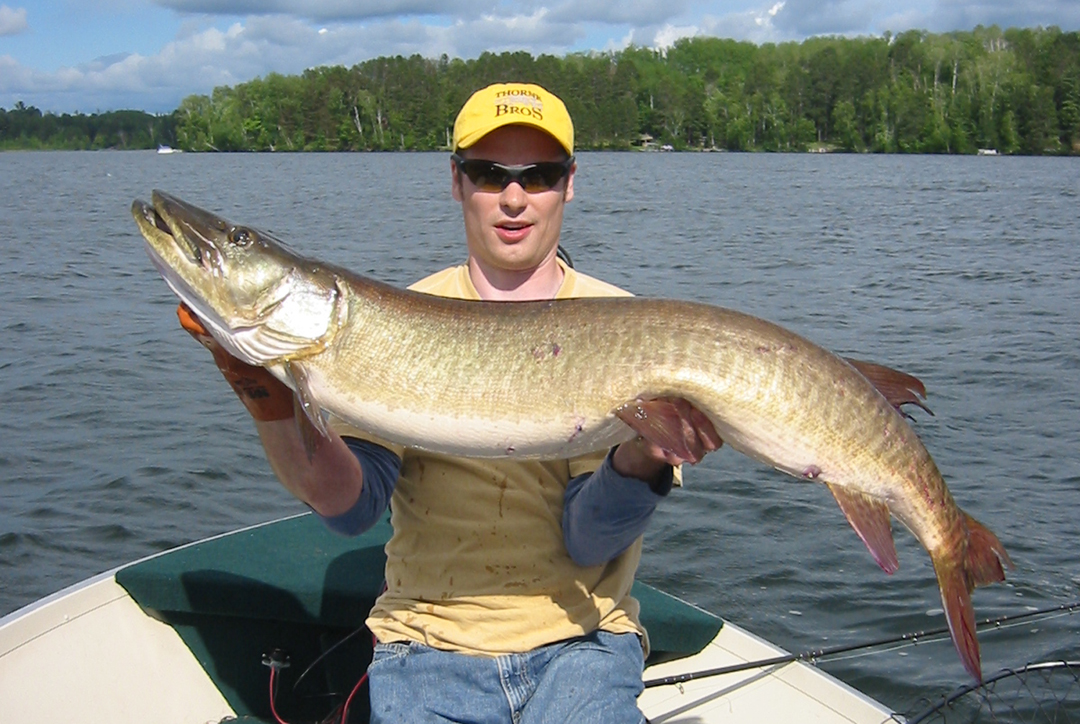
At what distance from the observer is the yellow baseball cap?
282 centimetres

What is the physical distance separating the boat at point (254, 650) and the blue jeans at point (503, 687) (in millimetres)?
1054

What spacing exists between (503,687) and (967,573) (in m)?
1.17

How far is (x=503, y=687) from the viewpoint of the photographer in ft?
8.39

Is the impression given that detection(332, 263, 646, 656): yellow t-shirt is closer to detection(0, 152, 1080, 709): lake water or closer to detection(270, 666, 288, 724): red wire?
detection(270, 666, 288, 724): red wire

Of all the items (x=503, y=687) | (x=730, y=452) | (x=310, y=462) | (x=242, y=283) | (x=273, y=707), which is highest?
(x=242, y=283)

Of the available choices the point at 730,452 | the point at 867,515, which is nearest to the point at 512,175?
the point at 867,515

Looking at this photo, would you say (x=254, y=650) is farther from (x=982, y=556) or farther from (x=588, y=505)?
(x=982, y=556)

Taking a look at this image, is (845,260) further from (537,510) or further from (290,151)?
(290,151)

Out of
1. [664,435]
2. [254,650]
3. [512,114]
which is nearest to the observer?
[664,435]

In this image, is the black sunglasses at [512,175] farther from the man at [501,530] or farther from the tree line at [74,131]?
the tree line at [74,131]

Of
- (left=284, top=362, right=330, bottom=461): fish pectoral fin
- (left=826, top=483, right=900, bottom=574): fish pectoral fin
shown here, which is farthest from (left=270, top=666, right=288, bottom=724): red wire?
(left=826, top=483, right=900, bottom=574): fish pectoral fin

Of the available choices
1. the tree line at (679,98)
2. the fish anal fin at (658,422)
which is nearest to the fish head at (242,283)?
the fish anal fin at (658,422)

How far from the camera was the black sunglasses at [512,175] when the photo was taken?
2.84m

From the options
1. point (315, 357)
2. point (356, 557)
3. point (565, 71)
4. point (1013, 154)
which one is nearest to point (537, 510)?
point (315, 357)
